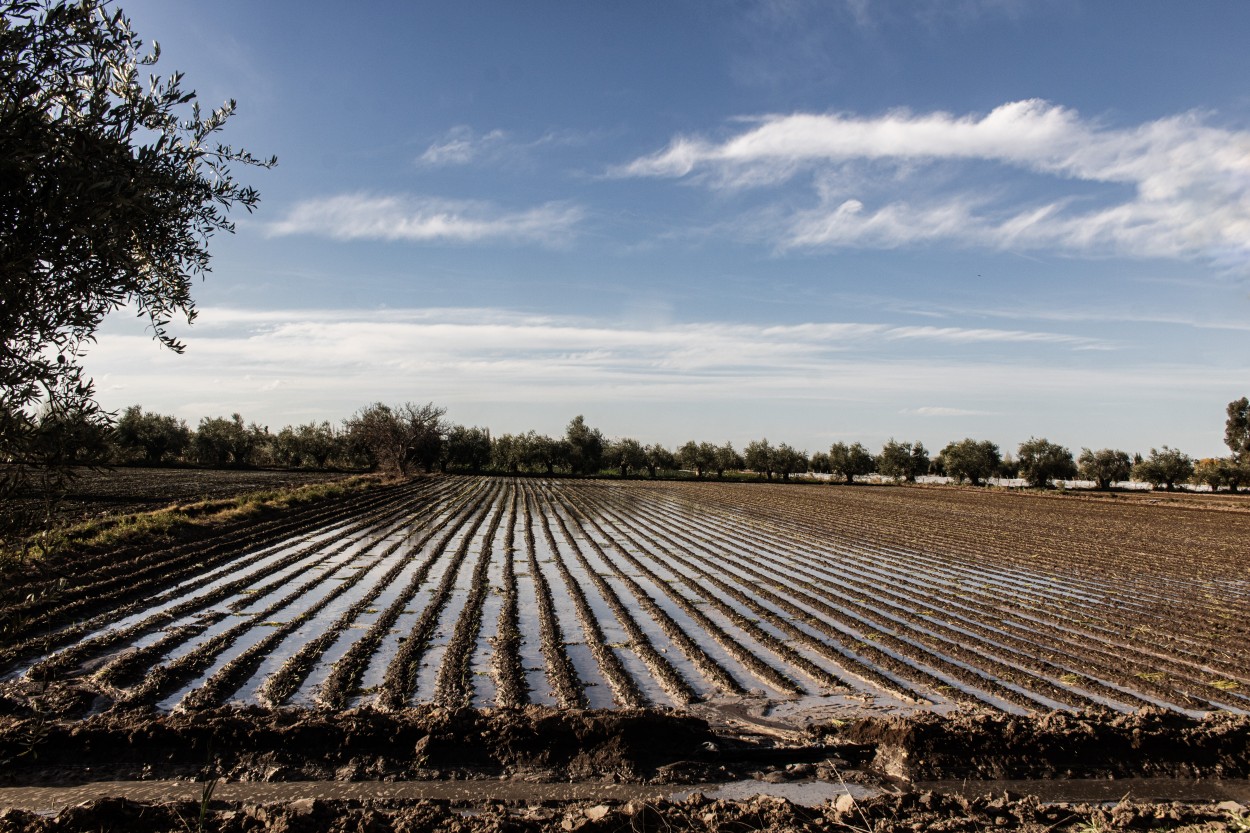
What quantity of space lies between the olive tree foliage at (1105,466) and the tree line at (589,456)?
0.45ft

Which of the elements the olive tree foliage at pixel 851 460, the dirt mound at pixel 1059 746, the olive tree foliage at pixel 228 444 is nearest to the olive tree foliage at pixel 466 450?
the olive tree foliage at pixel 228 444

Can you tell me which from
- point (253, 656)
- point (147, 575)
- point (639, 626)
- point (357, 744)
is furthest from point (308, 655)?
point (147, 575)

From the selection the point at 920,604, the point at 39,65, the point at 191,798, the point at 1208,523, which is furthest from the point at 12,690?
the point at 1208,523

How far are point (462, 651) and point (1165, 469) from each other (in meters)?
103

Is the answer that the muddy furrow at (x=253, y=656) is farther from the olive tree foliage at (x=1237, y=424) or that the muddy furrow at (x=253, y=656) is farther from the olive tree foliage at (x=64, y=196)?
the olive tree foliage at (x=1237, y=424)

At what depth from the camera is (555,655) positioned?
923 centimetres

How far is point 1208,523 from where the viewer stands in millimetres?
34969

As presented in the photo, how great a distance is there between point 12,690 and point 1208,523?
45664mm

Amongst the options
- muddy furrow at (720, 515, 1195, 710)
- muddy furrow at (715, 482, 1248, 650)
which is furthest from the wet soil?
muddy furrow at (715, 482, 1248, 650)

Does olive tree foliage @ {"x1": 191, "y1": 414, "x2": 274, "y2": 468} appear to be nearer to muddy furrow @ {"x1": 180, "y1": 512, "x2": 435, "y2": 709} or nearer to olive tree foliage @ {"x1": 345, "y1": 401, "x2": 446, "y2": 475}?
olive tree foliage @ {"x1": 345, "y1": 401, "x2": 446, "y2": 475}

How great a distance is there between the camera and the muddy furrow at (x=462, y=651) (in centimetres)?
753

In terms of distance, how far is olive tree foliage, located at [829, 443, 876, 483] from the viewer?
109 meters

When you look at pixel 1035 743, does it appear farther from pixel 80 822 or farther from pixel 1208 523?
pixel 1208 523

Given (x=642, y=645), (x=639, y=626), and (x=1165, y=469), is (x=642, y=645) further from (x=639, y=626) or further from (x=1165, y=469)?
(x=1165, y=469)
